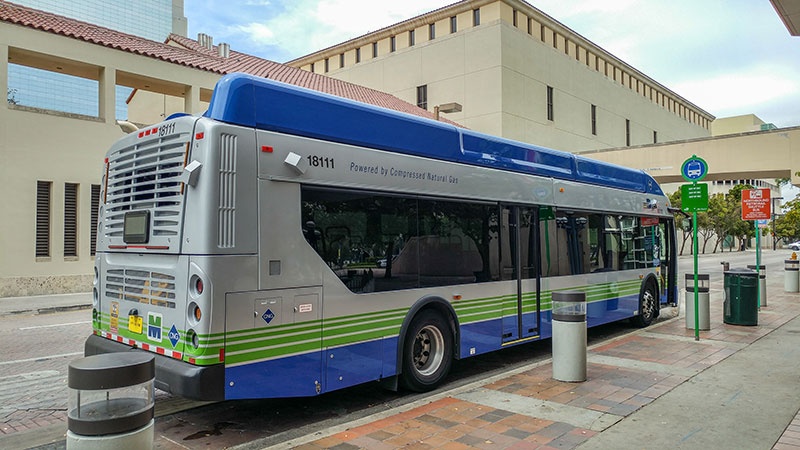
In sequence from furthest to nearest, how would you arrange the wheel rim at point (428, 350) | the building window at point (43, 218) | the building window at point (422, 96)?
the building window at point (422, 96) < the building window at point (43, 218) < the wheel rim at point (428, 350)

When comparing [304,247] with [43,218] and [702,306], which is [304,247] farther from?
[43,218]

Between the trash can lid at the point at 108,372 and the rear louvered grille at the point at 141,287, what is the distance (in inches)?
63.1

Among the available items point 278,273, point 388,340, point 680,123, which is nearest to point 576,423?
point 388,340

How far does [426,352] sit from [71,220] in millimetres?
15592

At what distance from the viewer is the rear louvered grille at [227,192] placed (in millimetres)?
4672

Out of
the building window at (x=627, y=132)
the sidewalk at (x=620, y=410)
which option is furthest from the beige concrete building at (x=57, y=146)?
the building window at (x=627, y=132)

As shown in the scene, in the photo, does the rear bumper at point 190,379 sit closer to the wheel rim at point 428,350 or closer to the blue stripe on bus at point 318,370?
the blue stripe on bus at point 318,370

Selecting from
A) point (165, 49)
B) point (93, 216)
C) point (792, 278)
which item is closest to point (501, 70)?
point (165, 49)

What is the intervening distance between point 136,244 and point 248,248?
51.2 inches

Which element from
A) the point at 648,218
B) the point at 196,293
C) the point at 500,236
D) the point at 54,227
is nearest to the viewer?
the point at 196,293

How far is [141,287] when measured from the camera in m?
5.24

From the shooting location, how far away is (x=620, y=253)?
1055cm

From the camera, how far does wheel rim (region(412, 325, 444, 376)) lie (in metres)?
6.62

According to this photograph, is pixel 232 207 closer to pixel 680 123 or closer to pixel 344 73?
pixel 344 73
